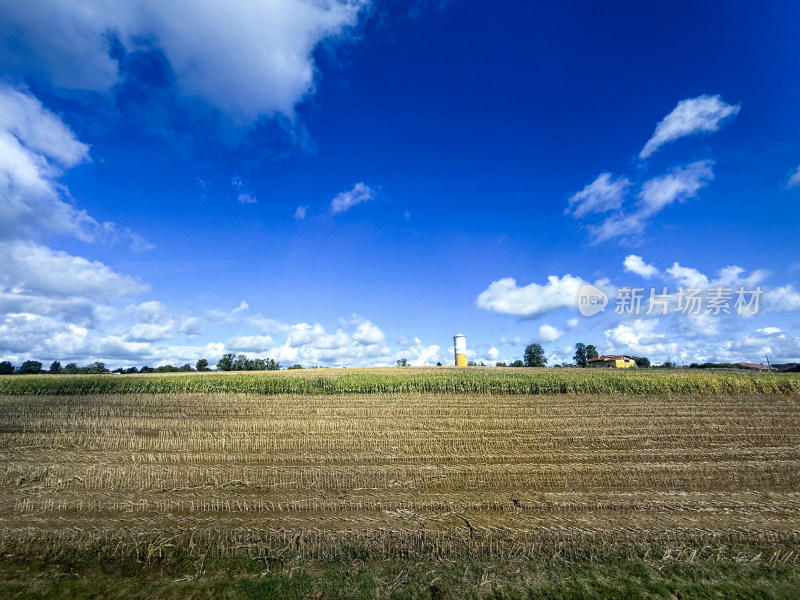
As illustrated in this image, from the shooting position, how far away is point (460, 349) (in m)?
55.5

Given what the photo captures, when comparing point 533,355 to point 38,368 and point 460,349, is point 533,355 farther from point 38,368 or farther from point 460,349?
point 38,368

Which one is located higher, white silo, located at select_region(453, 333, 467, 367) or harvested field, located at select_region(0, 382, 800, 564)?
white silo, located at select_region(453, 333, 467, 367)

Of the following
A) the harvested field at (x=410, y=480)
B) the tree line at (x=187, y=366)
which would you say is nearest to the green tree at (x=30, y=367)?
the tree line at (x=187, y=366)

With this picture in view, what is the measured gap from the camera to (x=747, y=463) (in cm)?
1527

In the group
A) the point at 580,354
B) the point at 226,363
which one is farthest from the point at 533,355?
the point at 226,363

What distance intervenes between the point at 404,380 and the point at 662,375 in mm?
19454

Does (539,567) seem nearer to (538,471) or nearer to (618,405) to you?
(538,471)

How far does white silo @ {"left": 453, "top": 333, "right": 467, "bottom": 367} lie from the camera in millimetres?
55000

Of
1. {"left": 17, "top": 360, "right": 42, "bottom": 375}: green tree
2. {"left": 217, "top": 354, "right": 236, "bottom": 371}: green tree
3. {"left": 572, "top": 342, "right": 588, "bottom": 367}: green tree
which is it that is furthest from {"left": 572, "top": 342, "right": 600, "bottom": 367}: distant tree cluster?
{"left": 17, "top": 360, "right": 42, "bottom": 375}: green tree

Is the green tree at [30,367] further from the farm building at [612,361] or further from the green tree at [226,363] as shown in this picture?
the farm building at [612,361]

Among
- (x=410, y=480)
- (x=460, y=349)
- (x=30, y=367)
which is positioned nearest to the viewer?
(x=410, y=480)

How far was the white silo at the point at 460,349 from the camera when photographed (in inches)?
2165

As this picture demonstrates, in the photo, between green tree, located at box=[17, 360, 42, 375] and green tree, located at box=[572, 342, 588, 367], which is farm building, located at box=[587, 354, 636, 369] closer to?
green tree, located at box=[572, 342, 588, 367]

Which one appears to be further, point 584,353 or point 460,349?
point 584,353
